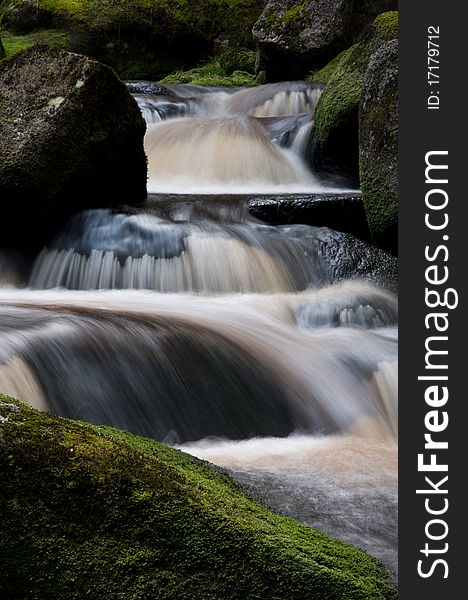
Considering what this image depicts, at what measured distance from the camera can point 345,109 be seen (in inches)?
348

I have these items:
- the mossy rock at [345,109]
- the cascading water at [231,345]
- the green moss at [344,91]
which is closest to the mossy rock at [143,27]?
the mossy rock at [345,109]

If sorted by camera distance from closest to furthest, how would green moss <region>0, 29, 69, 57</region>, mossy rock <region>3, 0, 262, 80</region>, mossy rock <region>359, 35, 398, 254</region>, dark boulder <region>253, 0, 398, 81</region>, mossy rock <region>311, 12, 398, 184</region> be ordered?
mossy rock <region>359, 35, 398, 254</region>
mossy rock <region>311, 12, 398, 184</region>
dark boulder <region>253, 0, 398, 81</region>
green moss <region>0, 29, 69, 57</region>
mossy rock <region>3, 0, 262, 80</region>

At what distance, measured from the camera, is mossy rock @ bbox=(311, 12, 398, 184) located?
845 centimetres

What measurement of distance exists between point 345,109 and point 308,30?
621 centimetres

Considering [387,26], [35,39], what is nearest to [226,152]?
[387,26]

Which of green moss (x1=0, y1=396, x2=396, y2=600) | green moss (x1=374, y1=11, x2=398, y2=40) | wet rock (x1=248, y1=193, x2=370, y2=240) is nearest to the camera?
green moss (x1=0, y1=396, x2=396, y2=600)

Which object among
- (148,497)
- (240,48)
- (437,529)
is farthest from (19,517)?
(240,48)

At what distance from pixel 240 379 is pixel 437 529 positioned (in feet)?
8.68

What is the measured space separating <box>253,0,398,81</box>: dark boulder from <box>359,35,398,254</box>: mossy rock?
7236 millimetres

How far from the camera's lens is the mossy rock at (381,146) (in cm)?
705

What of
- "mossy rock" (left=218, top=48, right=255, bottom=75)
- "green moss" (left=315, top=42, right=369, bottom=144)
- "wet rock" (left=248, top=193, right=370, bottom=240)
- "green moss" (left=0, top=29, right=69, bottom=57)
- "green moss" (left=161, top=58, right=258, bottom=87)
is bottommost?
"wet rock" (left=248, top=193, right=370, bottom=240)

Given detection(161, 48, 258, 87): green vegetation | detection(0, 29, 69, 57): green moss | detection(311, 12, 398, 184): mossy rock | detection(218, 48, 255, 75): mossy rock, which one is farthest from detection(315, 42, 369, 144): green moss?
detection(0, 29, 69, 57): green moss

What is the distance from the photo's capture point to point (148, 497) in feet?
6.45

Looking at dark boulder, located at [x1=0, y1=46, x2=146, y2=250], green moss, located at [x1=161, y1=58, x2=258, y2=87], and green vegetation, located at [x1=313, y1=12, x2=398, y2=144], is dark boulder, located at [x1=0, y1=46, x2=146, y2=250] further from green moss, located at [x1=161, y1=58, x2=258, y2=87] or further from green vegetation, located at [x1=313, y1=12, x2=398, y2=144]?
green moss, located at [x1=161, y1=58, x2=258, y2=87]
